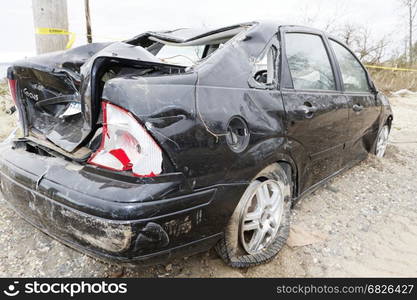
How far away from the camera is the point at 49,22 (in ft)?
9.98

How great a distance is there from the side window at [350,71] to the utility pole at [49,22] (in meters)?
2.73

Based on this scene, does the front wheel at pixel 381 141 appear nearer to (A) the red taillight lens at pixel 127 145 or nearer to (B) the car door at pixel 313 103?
(B) the car door at pixel 313 103

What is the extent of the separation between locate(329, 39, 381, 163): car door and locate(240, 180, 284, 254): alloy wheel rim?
142 cm

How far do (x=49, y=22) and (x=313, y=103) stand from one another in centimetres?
268

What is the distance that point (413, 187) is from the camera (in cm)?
349

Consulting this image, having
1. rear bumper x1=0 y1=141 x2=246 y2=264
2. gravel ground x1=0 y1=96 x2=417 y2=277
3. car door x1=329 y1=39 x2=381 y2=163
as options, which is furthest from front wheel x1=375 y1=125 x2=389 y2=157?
rear bumper x1=0 y1=141 x2=246 y2=264

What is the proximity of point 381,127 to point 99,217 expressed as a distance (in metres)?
4.01

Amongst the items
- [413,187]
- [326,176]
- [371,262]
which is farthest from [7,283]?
[413,187]

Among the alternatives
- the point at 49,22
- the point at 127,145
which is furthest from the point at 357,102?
the point at 49,22

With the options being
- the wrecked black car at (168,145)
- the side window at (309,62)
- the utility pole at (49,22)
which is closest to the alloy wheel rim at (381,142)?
the side window at (309,62)

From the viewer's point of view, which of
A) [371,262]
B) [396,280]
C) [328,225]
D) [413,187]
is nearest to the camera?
[396,280]

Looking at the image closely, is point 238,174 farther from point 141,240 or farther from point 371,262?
point 371,262

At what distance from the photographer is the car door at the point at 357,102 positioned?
3004mm

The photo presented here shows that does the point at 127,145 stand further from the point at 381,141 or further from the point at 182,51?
the point at 381,141
